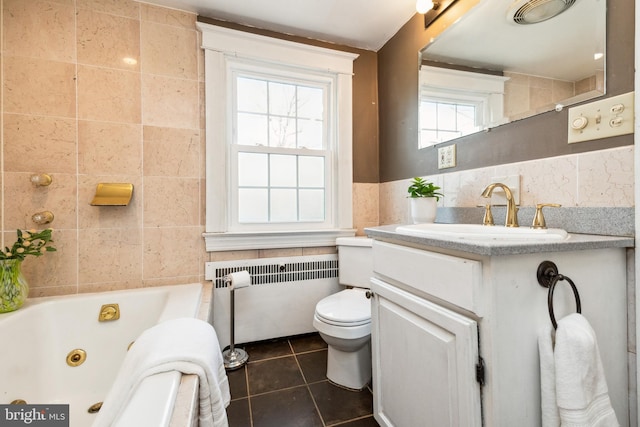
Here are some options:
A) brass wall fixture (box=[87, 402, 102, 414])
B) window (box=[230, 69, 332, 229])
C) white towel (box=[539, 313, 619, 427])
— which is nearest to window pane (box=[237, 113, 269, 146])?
window (box=[230, 69, 332, 229])

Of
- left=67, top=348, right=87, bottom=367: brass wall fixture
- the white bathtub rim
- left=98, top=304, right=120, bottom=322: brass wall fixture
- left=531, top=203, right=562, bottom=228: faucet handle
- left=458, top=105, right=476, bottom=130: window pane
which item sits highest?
left=458, top=105, right=476, bottom=130: window pane

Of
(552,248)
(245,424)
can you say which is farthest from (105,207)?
(552,248)

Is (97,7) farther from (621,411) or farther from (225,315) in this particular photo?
(621,411)

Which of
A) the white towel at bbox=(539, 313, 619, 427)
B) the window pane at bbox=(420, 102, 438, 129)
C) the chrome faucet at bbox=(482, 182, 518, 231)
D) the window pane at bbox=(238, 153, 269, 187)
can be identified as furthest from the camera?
the window pane at bbox=(238, 153, 269, 187)

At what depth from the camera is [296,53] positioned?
6.22 feet

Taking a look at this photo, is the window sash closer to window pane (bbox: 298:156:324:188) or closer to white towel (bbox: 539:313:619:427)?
window pane (bbox: 298:156:324:188)

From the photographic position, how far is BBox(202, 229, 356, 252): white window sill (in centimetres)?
176

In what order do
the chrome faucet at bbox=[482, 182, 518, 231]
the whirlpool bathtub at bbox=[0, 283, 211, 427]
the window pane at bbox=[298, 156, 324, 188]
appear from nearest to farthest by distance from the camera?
the chrome faucet at bbox=[482, 182, 518, 231] < the whirlpool bathtub at bbox=[0, 283, 211, 427] < the window pane at bbox=[298, 156, 324, 188]

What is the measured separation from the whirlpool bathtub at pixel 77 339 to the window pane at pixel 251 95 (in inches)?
49.2

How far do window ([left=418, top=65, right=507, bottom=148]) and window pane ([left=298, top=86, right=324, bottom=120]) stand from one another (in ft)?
2.41

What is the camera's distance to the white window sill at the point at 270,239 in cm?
176

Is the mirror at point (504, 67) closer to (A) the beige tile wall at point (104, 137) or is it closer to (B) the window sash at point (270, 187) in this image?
(B) the window sash at point (270, 187)

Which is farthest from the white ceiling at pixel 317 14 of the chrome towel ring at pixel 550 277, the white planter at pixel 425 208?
the chrome towel ring at pixel 550 277
